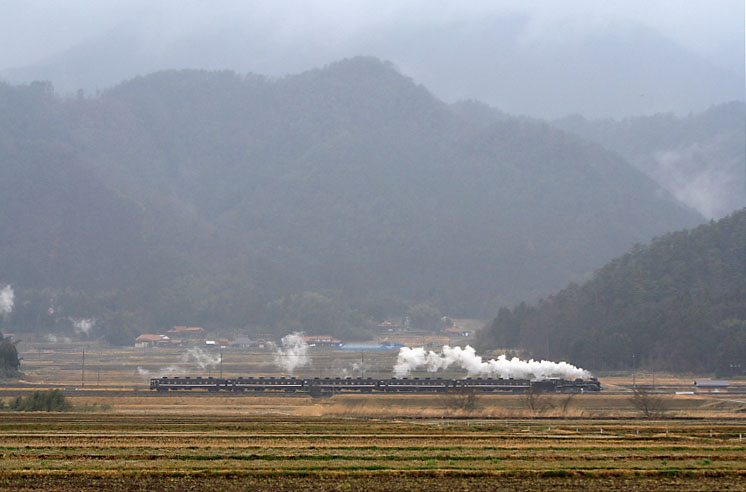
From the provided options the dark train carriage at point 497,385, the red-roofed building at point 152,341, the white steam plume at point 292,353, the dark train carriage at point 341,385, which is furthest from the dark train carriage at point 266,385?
the red-roofed building at point 152,341

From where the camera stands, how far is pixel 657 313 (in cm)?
13638

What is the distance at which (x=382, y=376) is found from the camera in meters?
116

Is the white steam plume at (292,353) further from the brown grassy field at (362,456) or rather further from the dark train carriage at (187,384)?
the brown grassy field at (362,456)

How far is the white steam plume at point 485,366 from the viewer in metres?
108

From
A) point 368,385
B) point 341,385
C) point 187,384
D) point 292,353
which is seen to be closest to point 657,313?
point 368,385

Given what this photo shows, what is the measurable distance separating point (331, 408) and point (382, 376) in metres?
39.4

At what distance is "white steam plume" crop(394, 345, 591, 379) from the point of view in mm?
107812

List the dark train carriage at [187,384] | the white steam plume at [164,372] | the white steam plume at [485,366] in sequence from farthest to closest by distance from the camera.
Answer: the white steam plume at [164,372]
the white steam plume at [485,366]
the dark train carriage at [187,384]

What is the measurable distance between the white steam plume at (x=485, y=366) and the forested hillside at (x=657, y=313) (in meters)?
14.3

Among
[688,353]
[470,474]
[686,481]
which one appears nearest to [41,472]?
[470,474]

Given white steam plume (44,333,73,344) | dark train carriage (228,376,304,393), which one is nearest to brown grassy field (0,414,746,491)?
dark train carriage (228,376,304,393)

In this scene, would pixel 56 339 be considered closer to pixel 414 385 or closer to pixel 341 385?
pixel 341 385

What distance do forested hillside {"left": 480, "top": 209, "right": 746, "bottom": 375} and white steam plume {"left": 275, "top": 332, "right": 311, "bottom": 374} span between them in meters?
34.2

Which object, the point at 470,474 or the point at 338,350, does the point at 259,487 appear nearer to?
the point at 470,474
